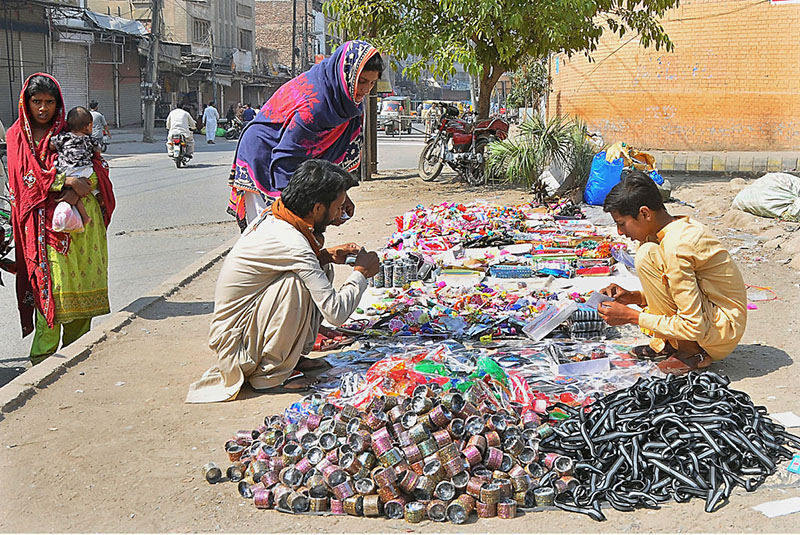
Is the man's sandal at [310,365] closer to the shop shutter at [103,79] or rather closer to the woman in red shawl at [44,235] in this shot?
the woman in red shawl at [44,235]

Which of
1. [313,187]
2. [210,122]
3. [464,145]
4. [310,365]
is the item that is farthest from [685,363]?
[210,122]

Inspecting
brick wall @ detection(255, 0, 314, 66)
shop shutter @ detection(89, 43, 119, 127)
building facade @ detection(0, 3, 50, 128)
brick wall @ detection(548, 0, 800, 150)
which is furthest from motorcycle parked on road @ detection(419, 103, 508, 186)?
brick wall @ detection(255, 0, 314, 66)

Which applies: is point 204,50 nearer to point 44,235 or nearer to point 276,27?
point 276,27

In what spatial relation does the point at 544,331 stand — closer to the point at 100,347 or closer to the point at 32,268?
the point at 100,347

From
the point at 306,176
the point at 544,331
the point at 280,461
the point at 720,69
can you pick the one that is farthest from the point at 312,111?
the point at 720,69

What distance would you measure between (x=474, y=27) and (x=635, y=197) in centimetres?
796

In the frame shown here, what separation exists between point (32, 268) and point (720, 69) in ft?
→ 48.1

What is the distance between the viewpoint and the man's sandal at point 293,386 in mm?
4223

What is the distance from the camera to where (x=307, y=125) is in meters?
5.15

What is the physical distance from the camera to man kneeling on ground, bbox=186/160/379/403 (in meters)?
4.02

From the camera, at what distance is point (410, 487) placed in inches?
118

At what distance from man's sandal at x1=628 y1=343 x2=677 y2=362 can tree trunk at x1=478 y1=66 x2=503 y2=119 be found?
29.2 ft

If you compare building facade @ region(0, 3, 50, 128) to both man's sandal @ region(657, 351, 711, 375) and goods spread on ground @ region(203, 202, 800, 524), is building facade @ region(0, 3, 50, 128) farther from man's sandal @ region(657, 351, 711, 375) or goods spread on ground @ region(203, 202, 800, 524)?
man's sandal @ region(657, 351, 711, 375)

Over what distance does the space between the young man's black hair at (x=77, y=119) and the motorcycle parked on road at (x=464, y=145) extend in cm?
842
